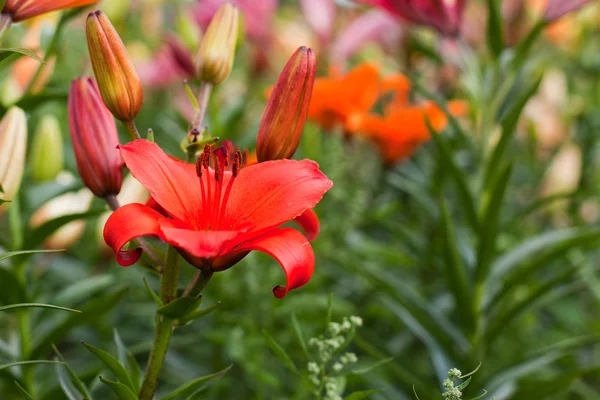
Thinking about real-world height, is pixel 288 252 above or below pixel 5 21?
below

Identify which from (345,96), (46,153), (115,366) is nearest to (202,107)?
(115,366)

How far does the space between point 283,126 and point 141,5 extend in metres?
1.42

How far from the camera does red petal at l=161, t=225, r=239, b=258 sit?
295 millimetres

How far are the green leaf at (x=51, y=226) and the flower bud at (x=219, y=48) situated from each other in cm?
15

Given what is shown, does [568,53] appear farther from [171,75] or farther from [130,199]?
[130,199]

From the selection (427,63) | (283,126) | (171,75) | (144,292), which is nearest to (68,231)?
(144,292)

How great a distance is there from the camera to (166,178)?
0.35 metres

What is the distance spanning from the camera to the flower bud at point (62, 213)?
0.68 m

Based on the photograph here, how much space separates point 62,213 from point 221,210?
359 millimetres

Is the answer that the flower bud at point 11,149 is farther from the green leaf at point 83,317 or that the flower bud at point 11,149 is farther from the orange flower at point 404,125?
the orange flower at point 404,125

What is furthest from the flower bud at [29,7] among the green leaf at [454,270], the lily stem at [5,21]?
the green leaf at [454,270]

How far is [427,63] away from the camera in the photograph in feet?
4.49

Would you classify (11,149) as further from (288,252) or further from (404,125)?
(404,125)

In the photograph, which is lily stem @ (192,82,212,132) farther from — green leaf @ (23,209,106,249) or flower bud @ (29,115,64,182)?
flower bud @ (29,115,64,182)
